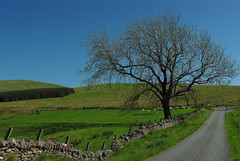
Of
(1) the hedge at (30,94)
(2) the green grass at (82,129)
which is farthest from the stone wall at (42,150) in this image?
(1) the hedge at (30,94)

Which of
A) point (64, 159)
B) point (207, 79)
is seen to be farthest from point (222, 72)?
point (64, 159)

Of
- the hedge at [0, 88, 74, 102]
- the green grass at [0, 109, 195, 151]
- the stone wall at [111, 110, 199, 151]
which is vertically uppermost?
the hedge at [0, 88, 74, 102]

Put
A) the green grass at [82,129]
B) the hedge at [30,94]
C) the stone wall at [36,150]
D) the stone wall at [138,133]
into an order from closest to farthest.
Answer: the stone wall at [36,150] → the stone wall at [138,133] → the green grass at [82,129] → the hedge at [30,94]

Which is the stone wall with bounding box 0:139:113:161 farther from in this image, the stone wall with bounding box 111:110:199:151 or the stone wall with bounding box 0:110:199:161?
the stone wall with bounding box 111:110:199:151

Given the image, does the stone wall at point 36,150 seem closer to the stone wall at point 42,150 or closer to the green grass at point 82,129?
the stone wall at point 42,150

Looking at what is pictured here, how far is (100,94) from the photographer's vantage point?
144250 millimetres

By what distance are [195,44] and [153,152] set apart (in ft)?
81.2

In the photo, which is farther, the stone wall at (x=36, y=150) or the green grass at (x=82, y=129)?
the green grass at (x=82, y=129)

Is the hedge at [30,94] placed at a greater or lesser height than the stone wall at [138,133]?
greater

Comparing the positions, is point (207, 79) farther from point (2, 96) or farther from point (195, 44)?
point (2, 96)

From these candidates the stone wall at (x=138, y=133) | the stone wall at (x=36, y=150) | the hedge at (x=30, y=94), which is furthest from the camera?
the hedge at (x=30, y=94)

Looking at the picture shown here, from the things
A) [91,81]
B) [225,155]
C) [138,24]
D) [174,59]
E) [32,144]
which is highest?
[138,24]

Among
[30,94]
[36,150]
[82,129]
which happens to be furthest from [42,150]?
[30,94]

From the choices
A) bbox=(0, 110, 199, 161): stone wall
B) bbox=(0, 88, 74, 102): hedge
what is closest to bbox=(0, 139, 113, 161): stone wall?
bbox=(0, 110, 199, 161): stone wall
